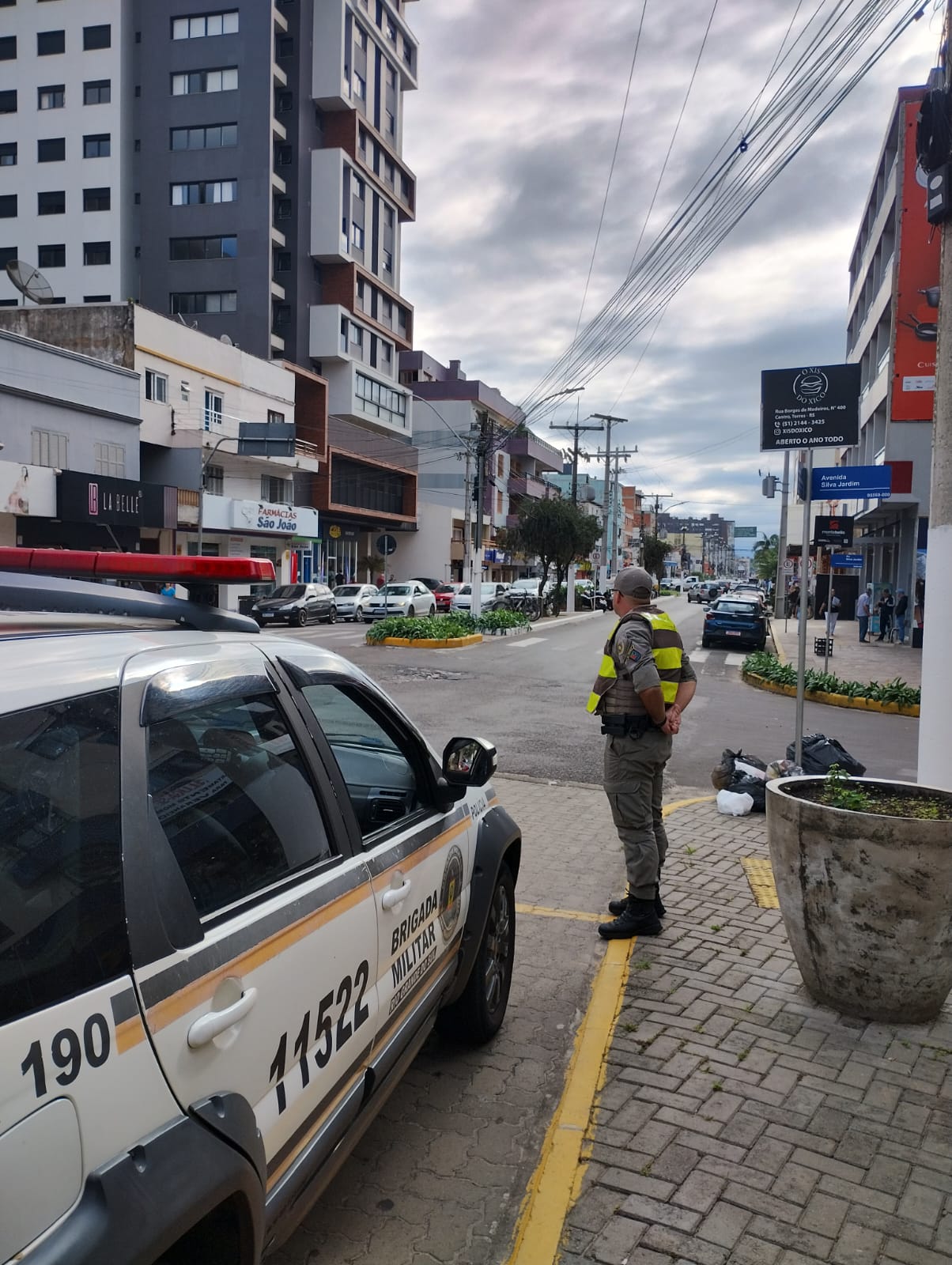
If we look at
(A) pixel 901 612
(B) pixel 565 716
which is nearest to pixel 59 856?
(B) pixel 565 716

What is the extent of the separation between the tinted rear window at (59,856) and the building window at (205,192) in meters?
48.8

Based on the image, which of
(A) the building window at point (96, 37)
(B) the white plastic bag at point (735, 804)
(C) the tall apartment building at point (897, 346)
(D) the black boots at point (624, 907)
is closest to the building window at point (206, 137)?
(A) the building window at point (96, 37)

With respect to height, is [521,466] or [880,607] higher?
[521,466]

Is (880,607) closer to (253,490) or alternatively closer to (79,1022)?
(253,490)

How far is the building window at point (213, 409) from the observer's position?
118 ft

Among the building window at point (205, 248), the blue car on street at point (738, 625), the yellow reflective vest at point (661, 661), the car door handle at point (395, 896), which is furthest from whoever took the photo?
the building window at point (205, 248)

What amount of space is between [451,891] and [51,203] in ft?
175

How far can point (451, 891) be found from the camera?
3.32m

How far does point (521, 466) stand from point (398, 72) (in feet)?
104

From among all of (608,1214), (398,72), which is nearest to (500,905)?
(608,1214)

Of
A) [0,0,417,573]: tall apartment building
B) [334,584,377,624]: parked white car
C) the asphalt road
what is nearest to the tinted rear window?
the asphalt road

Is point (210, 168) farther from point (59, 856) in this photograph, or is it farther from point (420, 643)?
point (59, 856)

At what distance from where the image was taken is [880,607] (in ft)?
96.4

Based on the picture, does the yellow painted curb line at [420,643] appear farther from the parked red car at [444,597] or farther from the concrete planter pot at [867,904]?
the concrete planter pot at [867,904]
